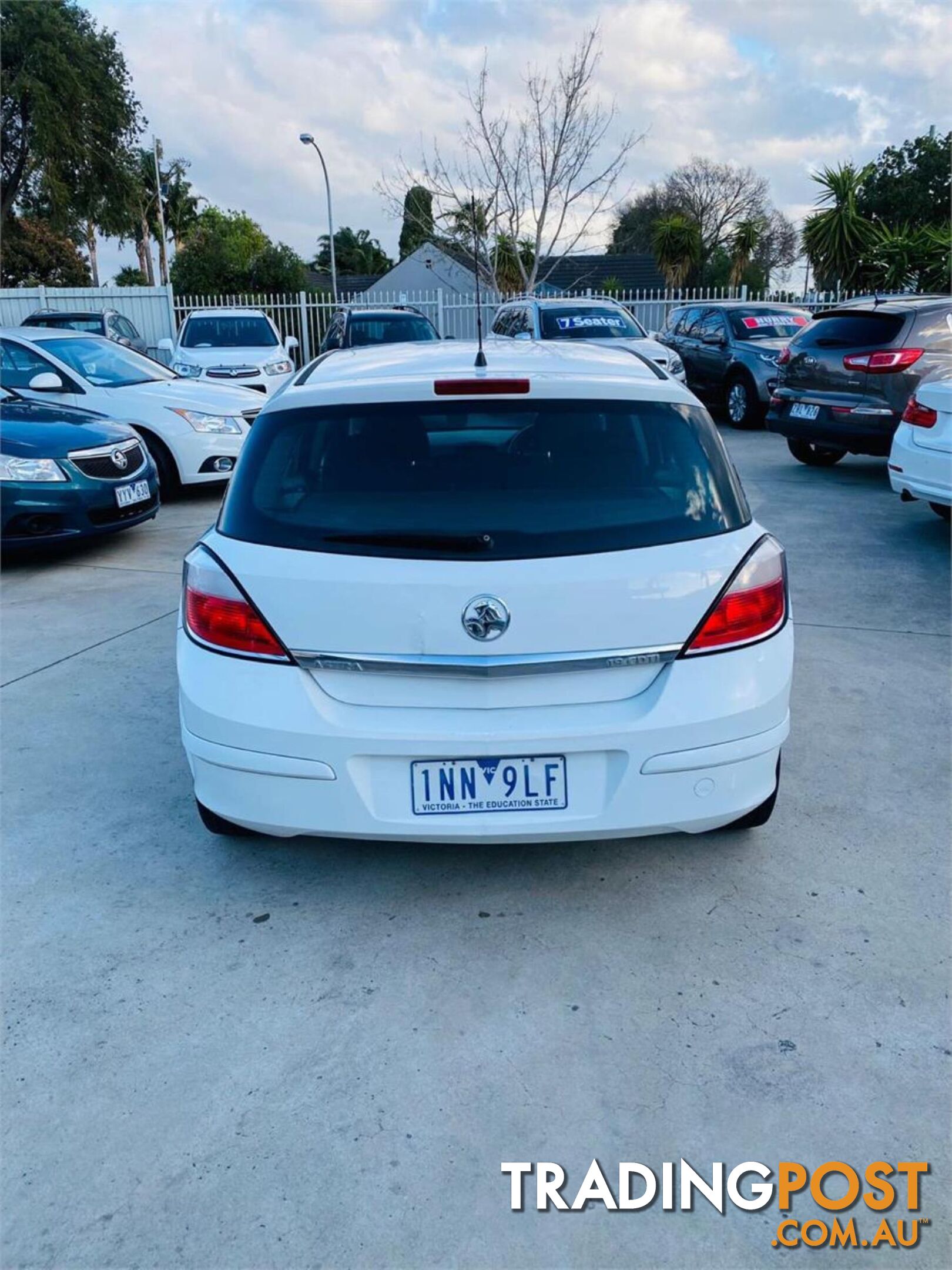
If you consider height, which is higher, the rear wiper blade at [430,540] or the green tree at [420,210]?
the green tree at [420,210]

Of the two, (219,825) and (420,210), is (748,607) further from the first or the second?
(420,210)

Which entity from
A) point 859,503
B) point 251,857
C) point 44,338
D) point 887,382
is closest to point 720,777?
point 251,857

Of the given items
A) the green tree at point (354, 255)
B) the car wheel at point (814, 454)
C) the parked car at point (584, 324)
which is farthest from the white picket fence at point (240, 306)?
the green tree at point (354, 255)

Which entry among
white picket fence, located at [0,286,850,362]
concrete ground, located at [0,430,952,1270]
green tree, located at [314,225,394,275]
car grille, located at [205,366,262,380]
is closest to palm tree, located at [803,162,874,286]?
white picket fence, located at [0,286,850,362]

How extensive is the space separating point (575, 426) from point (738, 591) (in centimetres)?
67

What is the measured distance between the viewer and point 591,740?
267cm

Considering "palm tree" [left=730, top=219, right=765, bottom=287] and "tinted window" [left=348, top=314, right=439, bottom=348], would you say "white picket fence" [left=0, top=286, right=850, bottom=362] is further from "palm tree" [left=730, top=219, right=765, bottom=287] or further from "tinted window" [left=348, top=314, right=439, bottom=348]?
"palm tree" [left=730, top=219, right=765, bottom=287]

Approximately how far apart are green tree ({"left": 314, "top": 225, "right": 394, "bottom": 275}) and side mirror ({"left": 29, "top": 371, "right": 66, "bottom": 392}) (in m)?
56.2

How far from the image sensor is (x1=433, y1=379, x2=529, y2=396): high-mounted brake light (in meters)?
2.92

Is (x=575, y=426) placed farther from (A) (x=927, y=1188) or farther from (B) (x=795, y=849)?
(A) (x=927, y=1188)

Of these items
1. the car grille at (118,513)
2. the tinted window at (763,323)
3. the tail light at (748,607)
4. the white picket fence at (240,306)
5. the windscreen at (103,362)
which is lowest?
the car grille at (118,513)

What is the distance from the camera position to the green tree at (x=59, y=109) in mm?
27531

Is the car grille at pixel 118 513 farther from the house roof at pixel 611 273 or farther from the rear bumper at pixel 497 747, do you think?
the house roof at pixel 611 273

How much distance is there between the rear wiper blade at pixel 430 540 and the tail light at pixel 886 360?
787 centimetres
